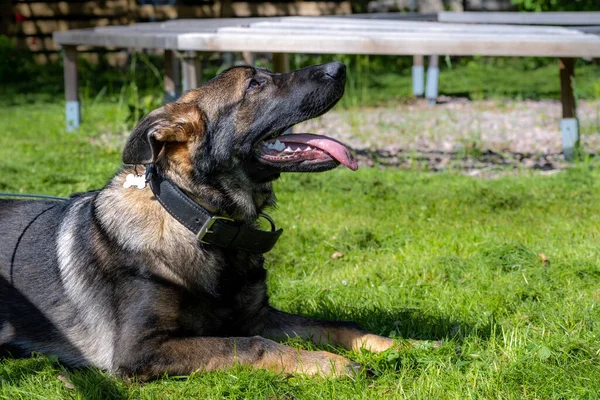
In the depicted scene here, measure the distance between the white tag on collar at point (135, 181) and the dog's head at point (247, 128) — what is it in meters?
0.11

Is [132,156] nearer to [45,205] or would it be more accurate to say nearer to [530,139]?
[45,205]

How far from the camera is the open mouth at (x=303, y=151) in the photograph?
3705 millimetres

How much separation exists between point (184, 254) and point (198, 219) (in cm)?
18

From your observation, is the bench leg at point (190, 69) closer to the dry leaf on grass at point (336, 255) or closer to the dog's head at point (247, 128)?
the dry leaf on grass at point (336, 255)

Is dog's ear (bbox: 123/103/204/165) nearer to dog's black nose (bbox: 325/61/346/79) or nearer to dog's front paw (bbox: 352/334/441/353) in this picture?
dog's black nose (bbox: 325/61/346/79)

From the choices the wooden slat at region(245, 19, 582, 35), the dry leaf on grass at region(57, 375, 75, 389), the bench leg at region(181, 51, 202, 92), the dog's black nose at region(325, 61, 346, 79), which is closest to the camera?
the dry leaf on grass at region(57, 375, 75, 389)

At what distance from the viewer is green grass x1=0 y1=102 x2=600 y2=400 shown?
3285 mm

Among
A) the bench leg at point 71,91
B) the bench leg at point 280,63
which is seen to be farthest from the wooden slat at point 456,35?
the bench leg at point 71,91

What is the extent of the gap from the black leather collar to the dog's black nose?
2.74 ft

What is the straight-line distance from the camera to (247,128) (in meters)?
3.73

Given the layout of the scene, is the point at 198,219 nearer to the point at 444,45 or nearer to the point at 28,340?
the point at 28,340

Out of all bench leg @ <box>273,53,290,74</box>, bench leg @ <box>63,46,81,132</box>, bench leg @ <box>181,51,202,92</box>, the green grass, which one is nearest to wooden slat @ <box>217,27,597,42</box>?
bench leg @ <box>181,51,202,92</box>

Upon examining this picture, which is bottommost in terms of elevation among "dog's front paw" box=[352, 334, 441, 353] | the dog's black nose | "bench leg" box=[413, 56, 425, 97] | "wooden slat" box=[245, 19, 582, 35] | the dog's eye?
"bench leg" box=[413, 56, 425, 97]

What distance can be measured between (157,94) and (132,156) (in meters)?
8.07
